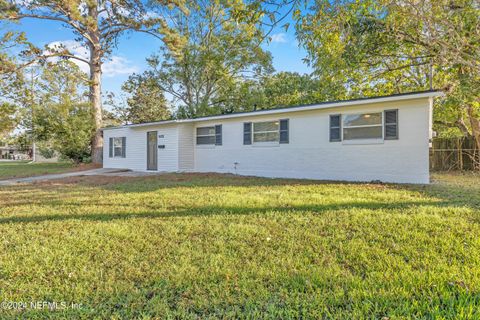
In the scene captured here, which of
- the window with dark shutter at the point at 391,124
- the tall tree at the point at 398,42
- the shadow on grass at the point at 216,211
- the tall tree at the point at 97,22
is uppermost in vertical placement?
the tall tree at the point at 97,22

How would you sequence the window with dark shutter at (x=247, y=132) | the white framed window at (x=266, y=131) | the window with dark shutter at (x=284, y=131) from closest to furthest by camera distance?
the window with dark shutter at (x=284, y=131), the white framed window at (x=266, y=131), the window with dark shutter at (x=247, y=132)

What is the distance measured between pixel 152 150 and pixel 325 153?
9168mm

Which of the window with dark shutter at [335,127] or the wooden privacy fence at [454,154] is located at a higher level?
the window with dark shutter at [335,127]

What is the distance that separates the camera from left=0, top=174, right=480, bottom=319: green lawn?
2244 mm

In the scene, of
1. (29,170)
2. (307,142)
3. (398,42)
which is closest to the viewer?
(398,42)

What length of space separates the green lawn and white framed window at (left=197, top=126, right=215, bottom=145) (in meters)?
8.54

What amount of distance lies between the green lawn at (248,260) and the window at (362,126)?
4.33 m

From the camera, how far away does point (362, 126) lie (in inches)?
378

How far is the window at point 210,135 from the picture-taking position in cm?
1341

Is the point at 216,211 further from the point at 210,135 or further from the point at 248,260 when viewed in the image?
the point at 210,135

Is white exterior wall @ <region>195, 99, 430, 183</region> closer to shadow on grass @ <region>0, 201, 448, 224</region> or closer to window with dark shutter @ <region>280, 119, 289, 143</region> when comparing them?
window with dark shutter @ <region>280, 119, 289, 143</region>

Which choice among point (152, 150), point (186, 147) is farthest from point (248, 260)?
point (152, 150)

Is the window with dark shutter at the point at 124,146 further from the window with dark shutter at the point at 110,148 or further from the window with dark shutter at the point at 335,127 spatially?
the window with dark shutter at the point at 335,127

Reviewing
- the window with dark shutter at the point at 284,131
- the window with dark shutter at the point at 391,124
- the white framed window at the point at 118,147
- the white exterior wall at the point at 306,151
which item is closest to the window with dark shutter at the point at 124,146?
the white framed window at the point at 118,147
